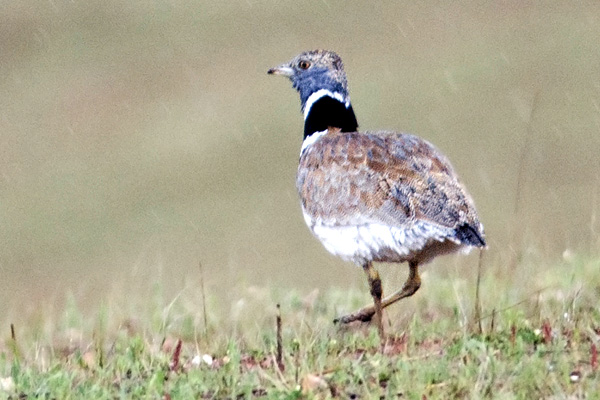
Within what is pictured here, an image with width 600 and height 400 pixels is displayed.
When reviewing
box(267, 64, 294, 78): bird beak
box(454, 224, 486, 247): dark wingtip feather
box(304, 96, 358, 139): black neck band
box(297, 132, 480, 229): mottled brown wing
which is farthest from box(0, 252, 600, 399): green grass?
box(267, 64, 294, 78): bird beak

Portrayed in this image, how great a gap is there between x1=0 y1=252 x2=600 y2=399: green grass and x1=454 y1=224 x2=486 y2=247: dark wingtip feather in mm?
387

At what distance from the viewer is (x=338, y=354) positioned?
6.49m

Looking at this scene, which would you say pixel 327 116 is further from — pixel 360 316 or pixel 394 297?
pixel 360 316

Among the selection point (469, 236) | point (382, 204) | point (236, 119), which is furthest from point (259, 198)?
point (469, 236)

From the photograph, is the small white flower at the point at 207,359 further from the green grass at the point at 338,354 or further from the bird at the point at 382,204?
the bird at the point at 382,204

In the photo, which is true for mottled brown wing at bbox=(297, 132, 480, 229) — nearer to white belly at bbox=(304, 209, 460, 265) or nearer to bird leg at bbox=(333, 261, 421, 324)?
white belly at bbox=(304, 209, 460, 265)

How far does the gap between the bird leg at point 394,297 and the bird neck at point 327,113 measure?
124 centimetres

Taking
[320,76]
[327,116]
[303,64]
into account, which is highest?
[303,64]

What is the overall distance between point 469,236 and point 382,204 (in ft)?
1.96

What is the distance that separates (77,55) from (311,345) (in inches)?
758

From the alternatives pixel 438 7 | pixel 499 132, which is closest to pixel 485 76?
Answer: pixel 499 132

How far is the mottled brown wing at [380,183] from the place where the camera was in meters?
7.04

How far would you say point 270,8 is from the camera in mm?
25562

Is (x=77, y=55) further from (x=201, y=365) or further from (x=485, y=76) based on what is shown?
(x=201, y=365)
